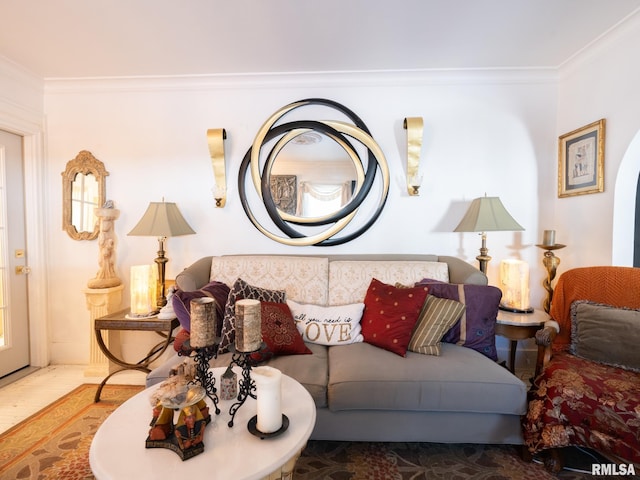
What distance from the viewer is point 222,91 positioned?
2.60 metres

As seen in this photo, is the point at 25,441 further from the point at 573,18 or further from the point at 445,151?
the point at 573,18

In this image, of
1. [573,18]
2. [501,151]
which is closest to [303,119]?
[501,151]

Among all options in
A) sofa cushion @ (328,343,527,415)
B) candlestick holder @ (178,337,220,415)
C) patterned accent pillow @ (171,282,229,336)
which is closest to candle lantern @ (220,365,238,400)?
candlestick holder @ (178,337,220,415)

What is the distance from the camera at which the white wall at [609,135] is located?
194 centimetres

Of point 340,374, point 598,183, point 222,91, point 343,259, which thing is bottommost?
point 340,374

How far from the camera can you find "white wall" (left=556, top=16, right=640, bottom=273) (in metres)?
1.94

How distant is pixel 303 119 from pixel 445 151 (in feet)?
4.25

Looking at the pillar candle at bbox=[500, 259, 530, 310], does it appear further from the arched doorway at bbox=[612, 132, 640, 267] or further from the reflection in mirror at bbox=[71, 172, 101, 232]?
the reflection in mirror at bbox=[71, 172, 101, 232]

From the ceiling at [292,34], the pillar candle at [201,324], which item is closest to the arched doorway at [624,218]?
the ceiling at [292,34]

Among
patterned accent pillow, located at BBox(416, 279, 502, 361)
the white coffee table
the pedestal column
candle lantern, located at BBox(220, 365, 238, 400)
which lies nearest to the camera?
the white coffee table

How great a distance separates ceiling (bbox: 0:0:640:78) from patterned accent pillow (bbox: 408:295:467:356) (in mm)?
1855

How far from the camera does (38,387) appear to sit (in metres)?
2.26
